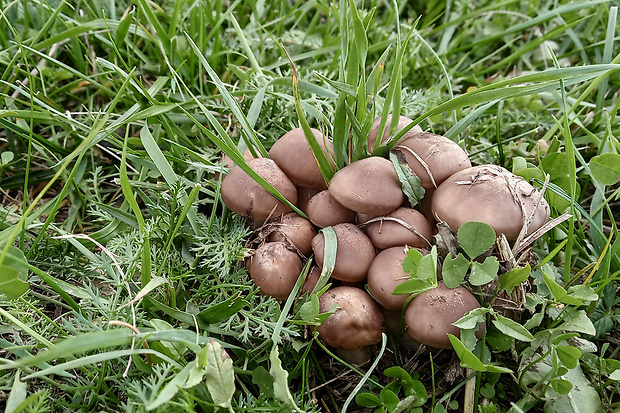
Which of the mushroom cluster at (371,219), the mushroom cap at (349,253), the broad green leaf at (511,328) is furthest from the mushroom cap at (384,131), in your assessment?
the broad green leaf at (511,328)

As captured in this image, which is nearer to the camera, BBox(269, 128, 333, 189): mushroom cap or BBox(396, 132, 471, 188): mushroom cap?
BBox(396, 132, 471, 188): mushroom cap

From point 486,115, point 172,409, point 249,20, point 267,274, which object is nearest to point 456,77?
point 486,115

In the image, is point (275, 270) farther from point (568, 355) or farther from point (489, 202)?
point (568, 355)


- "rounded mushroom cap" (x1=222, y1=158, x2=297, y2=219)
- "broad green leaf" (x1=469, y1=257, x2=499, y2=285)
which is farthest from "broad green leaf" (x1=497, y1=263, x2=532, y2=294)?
"rounded mushroom cap" (x1=222, y1=158, x2=297, y2=219)

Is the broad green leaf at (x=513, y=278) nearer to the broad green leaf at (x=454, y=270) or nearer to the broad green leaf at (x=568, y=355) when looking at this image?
the broad green leaf at (x=454, y=270)

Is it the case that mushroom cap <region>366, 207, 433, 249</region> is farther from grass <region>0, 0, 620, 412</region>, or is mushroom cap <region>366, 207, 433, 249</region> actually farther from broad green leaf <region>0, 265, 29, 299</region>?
broad green leaf <region>0, 265, 29, 299</region>

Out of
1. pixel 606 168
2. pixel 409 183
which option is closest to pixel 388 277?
pixel 409 183
